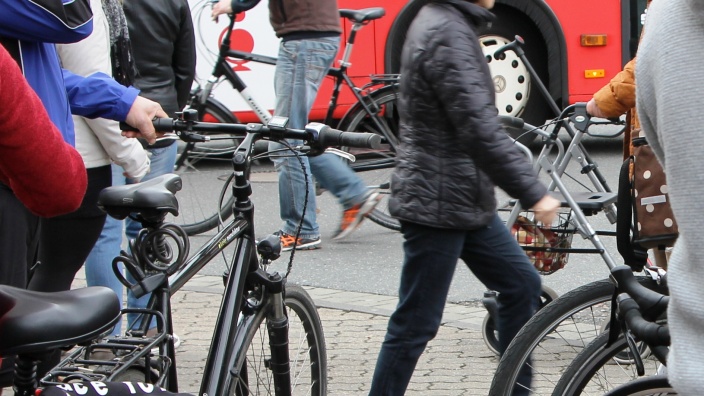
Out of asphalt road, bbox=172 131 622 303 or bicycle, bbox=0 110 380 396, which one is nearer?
bicycle, bbox=0 110 380 396

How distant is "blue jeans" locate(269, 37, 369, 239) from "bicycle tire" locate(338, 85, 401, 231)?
1.86 feet

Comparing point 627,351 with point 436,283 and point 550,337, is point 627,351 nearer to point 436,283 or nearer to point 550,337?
point 550,337

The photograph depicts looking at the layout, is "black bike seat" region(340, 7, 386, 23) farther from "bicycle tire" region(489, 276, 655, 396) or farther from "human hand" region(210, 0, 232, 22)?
"bicycle tire" region(489, 276, 655, 396)

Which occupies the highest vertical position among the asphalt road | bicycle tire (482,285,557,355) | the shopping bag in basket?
the shopping bag in basket

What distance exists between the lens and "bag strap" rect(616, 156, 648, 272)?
12.6 feet

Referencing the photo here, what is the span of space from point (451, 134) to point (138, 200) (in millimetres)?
974

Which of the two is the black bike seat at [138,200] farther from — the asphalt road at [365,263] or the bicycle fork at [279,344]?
the asphalt road at [365,263]

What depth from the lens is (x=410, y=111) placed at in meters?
3.60

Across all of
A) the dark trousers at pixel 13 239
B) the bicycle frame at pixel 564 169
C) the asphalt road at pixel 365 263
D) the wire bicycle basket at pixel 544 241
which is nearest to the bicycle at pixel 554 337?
the bicycle frame at pixel 564 169

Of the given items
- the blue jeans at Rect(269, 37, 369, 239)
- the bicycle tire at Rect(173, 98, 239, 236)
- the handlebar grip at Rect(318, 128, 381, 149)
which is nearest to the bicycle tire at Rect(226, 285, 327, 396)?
the handlebar grip at Rect(318, 128, 381, 149)

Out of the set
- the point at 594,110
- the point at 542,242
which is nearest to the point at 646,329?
the point at 594,110

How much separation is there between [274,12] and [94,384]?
506 centimetres

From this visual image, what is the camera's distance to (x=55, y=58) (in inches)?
130

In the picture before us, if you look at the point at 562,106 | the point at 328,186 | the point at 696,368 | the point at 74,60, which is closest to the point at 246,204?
the point at 74,60
